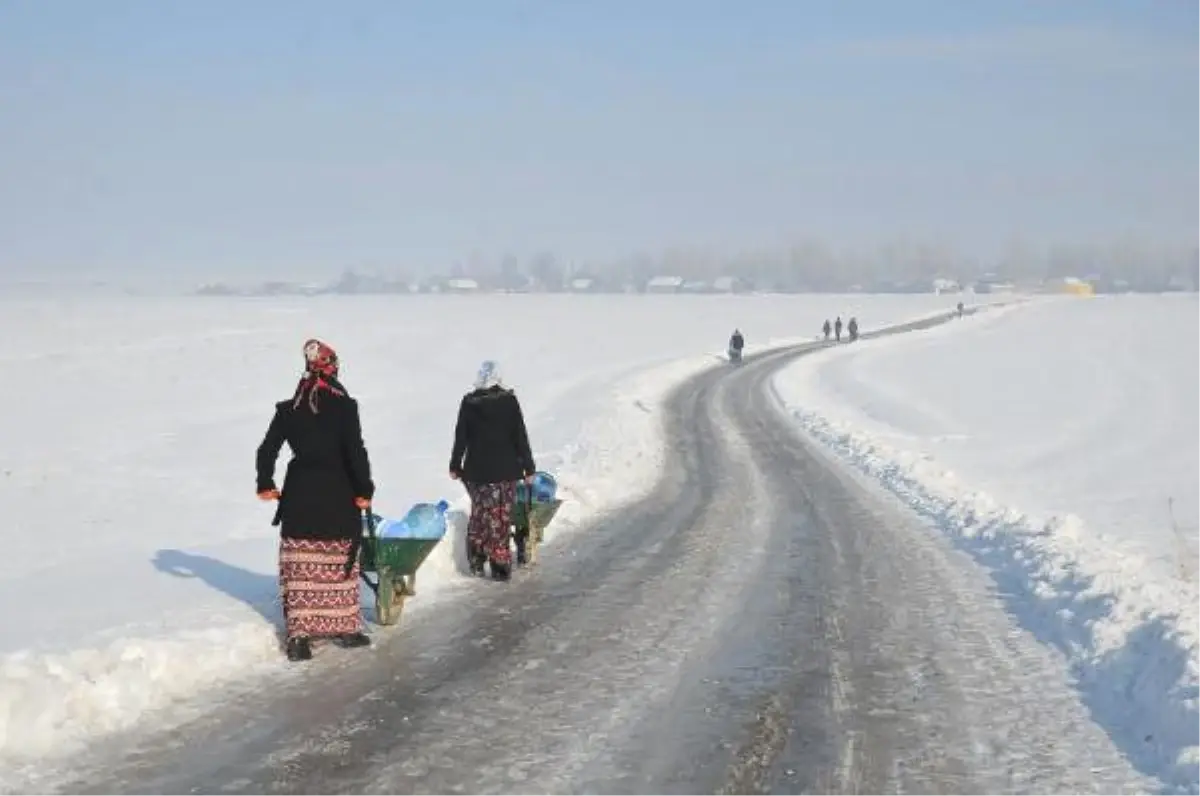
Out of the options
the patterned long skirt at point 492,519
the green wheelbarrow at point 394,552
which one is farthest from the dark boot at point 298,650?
the patterned long skirt at point 492,519

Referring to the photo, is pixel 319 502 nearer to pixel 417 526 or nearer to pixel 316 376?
pixel 316 376

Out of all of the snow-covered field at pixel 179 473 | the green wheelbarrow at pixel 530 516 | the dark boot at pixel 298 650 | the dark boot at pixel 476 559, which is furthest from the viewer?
the green wheelbarrow at pixel 530 516

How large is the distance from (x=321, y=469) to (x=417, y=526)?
1.40 m

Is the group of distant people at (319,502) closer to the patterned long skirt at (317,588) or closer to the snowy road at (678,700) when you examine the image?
the patterned long skirt at (317,588)

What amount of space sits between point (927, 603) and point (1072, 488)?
433 inches

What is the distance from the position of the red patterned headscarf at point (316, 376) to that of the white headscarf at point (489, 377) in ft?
9.69

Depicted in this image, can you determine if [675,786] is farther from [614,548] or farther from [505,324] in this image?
[505,324]

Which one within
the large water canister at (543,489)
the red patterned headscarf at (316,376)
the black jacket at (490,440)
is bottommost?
the large water canister at (543,489)

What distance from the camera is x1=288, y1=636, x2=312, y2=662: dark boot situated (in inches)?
299

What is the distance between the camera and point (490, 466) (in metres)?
10.5

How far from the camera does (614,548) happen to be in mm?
12234

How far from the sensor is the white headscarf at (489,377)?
425 inches

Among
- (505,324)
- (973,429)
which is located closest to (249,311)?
(505,324)

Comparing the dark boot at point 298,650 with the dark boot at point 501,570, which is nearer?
the dark boot at point 298,650
